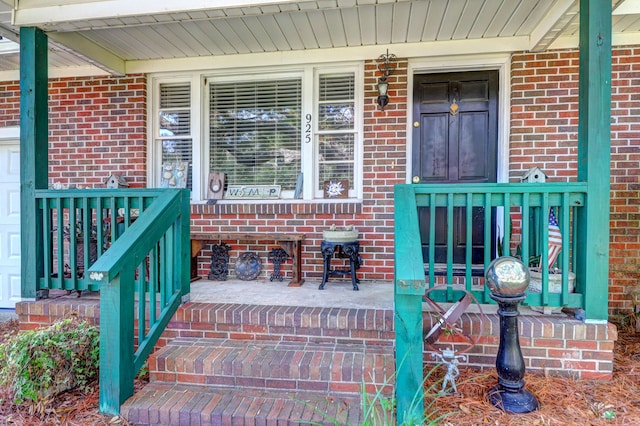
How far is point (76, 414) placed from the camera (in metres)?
2.03

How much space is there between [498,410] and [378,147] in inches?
95.2

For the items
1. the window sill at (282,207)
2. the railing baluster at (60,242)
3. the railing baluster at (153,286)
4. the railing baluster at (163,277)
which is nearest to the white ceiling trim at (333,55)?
the window sill at (282,207)

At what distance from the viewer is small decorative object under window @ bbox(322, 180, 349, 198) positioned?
379 centimetres

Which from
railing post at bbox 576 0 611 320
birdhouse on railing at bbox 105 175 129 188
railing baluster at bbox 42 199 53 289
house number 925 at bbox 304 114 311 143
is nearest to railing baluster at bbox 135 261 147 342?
railing baluster at bbox 42 199 53 289

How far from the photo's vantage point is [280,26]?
3193mm

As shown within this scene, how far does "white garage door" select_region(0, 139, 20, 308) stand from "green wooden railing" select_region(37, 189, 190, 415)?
4.53 feet

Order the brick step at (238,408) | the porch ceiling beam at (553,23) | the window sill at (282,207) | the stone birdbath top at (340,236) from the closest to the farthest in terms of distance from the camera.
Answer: the brick step at (238,408), the porch ceiling beam at (553,23), the stone birdbath top at (340,236), the window sill at (282,207)

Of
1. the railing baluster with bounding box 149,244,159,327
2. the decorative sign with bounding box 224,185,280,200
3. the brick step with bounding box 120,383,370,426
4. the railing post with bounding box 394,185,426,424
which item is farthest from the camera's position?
the decorative sign with bounding box 224,185,280,200

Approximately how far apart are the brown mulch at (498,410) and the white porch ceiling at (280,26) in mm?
2472

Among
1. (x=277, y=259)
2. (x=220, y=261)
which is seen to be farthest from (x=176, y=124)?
(x=277, y=259)

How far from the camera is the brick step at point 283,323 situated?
2438mm

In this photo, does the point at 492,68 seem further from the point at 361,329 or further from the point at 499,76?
the point at 361,329

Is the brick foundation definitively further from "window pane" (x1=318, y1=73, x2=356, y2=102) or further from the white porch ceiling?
"window pane" (x1=318, y1=73, x2=356, y2=102)

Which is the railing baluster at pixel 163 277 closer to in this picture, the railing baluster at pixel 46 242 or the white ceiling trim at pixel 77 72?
the railing baluster at pixel 46 242
